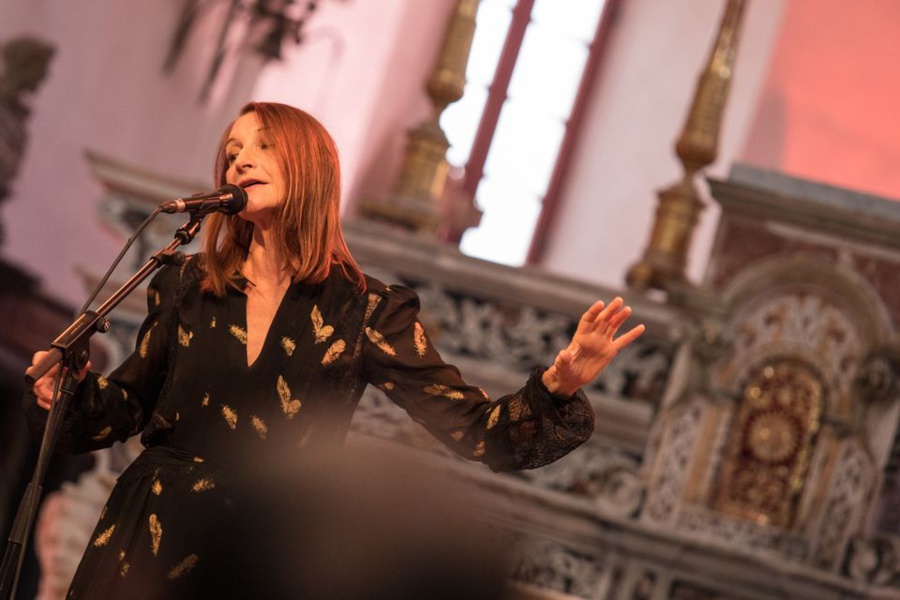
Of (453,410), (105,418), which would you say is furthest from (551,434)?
(105,418)

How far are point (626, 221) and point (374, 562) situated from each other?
19.7ft

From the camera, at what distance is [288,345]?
2.60 m

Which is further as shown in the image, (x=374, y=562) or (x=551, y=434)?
(x=551, y=434)

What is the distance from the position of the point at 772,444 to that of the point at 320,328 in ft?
9.00

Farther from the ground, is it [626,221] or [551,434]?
[626,221]

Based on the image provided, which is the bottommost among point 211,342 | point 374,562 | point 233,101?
point 374,562

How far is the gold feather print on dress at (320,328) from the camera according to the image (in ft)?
8.62

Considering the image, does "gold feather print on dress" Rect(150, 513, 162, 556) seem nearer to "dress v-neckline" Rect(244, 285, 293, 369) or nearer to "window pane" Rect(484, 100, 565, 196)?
"dress v-neckline" Rect(244, 285, 293, 369)

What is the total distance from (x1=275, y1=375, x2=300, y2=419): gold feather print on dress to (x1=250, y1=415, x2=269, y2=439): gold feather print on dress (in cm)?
4

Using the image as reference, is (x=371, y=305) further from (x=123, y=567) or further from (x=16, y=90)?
(x=16, y=90)

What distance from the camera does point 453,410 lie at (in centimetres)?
260

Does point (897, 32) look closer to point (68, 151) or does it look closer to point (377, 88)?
point (377, 88)

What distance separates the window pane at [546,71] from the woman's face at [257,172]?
19.1 ft


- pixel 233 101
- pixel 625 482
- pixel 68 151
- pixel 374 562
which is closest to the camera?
pixel 374 562
